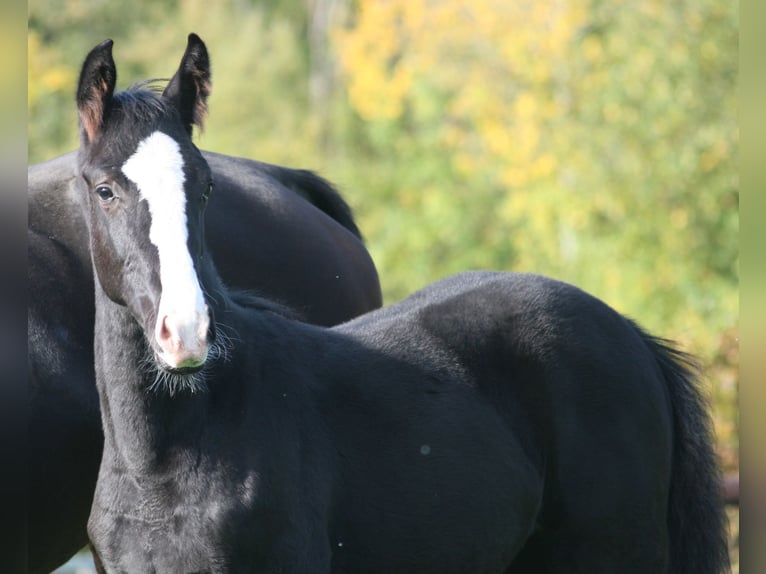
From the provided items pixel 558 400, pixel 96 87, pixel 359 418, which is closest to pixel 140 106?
pixel 96 87

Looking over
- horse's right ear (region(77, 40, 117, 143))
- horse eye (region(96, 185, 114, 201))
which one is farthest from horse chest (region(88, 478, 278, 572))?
horse's right ear (region(77, 40, 117, 143))

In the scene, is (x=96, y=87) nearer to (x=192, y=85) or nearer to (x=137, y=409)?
(x=192, y=85)

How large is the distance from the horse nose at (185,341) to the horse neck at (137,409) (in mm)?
423

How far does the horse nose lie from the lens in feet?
8.14

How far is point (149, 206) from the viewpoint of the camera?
8.98ft

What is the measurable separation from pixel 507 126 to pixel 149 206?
15915 mm

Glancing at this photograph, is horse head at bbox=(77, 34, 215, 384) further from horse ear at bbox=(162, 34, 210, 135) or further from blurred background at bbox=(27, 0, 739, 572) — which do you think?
blurred background at bbox=(27, 0, 739, 572)

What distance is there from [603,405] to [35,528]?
6.70ft

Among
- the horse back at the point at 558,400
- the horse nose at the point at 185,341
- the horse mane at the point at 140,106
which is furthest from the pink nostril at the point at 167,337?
the horse back at the point at 558,400

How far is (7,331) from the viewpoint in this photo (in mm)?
1163

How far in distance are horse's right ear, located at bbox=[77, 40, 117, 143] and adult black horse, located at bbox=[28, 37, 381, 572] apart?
9.5 inches

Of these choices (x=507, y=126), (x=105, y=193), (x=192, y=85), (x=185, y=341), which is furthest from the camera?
(x=507, y=126)

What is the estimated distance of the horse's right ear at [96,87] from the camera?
2.92 meters

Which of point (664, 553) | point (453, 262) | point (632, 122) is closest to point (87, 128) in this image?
point (664, 553)
